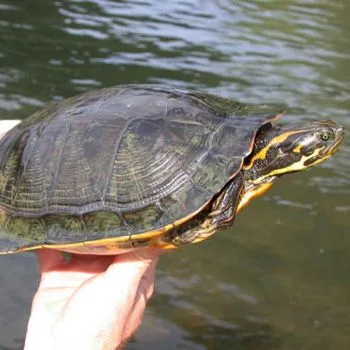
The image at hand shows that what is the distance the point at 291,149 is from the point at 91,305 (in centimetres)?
121

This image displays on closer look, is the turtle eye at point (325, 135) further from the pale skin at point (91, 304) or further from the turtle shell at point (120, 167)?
the pale skin at point (91, 304)

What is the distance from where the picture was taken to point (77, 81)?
813cm

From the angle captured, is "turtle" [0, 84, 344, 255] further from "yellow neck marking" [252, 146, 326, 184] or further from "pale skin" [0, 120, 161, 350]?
"pale skin" [0, 120, 161, 350]

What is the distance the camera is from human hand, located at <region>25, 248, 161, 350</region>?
9.27ft

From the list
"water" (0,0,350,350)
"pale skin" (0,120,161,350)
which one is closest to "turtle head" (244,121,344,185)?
"pale skin" (0,120,161,350)

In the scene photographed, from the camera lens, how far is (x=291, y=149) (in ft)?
10.1

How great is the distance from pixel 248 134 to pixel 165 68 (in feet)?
19.1

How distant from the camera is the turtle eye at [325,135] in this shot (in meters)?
3.10

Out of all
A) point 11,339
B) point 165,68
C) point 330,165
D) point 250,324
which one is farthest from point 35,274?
point 165,68

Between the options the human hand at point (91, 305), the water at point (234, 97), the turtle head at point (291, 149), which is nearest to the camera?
the human hand at point (91, 305)

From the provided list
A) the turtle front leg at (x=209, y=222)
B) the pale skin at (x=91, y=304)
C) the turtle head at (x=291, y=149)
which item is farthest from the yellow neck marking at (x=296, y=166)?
the pale skin at (x=91, y=304)

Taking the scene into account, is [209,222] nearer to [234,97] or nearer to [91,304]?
[91,304]

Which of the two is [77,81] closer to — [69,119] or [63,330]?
[69,119]

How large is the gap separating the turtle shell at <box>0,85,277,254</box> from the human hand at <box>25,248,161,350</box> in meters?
0.17
